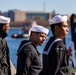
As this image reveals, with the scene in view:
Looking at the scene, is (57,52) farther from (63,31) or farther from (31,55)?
(31,55)

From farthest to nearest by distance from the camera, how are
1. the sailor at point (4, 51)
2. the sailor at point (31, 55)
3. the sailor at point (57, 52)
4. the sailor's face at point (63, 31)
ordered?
the sailor at point (4, 51) < the sailor at point (31, 55) < the sailor's face at point (63, 31) < the sailor at point (57, 52)

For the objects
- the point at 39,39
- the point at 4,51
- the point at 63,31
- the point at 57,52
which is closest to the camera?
the point at 57,52

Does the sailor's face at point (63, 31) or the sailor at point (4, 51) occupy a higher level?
the sailor's face at point (63, 31)

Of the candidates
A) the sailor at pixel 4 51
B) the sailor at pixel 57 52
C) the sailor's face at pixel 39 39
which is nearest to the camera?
the sailor at pixel 57 52

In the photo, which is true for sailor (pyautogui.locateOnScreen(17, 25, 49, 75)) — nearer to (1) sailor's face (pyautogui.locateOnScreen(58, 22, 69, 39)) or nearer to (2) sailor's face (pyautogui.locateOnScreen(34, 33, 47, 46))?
(2) sailor's face (pyautogui.locateOnScreen(34, 33, 47, 46))

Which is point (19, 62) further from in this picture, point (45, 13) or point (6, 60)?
point (45, 13)

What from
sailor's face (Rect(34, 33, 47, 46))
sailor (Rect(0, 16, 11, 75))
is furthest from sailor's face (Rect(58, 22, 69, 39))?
sailor (Rect(0, 16, 11, 75))

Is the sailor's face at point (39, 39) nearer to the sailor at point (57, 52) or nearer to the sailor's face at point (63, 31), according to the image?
the sailor at point (57, 52)

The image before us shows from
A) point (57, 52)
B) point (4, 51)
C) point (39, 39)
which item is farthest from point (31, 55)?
point (4, 51)

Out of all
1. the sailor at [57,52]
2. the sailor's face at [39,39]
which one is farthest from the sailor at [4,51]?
the sailor at [57,52]

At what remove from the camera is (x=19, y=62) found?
17.4 ft

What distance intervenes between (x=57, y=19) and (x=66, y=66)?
2.34 feet

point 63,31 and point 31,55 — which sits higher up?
point 63,31

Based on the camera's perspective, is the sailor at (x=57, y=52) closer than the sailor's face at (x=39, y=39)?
Yes
